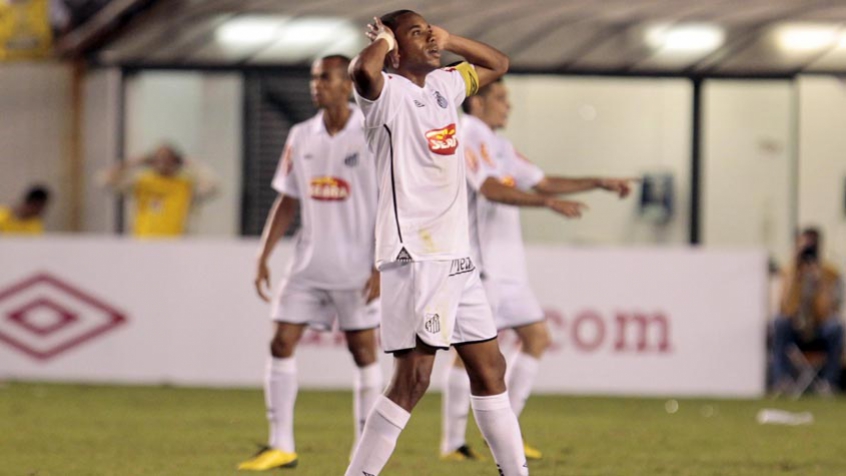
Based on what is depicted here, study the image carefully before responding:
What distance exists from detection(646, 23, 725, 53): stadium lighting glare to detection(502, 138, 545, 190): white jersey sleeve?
9668 millimetres

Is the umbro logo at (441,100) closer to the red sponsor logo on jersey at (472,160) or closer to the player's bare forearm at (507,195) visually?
the player's bare forearm at (507,195)

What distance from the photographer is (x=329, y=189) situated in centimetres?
898

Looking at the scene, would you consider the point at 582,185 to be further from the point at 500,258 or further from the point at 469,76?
the point at 469,76

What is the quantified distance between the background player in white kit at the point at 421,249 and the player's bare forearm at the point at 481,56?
0.7 inches

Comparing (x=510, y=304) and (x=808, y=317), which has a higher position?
(x=510, y=304)

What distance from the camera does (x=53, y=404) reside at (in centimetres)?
1312

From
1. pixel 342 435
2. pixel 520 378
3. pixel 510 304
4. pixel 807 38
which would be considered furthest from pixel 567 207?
pixel 807 38

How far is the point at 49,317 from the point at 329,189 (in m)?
6.85

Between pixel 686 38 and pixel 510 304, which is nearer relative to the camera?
pixel 510 304

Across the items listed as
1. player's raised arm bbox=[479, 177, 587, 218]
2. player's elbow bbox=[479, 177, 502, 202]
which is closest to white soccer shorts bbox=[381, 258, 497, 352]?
player's raised arm bbox=[479, 177, 587, 218]

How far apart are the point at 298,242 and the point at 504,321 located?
1405mm

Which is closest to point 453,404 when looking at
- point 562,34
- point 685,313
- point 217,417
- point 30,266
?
point 217,417

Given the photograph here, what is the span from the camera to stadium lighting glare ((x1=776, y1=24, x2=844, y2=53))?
1895cm

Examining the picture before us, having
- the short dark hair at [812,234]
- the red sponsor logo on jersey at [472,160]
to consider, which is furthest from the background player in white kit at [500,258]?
the short dark hair at [812,234]
